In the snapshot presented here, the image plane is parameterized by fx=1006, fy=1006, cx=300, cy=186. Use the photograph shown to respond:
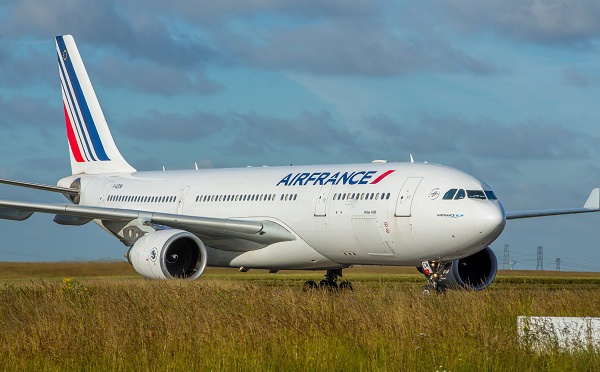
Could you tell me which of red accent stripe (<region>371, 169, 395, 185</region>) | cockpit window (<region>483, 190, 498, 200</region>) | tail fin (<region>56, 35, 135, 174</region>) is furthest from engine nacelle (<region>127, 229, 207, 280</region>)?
tail fin (<region>56, 35, 135, 174</region>)

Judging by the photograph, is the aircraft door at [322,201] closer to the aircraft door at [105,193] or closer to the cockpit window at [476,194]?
the cockpit window at [476,194]

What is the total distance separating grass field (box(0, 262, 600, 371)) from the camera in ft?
40.2

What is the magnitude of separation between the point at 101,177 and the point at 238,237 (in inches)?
406

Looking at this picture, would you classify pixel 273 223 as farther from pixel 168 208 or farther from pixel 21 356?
pixel 21 356

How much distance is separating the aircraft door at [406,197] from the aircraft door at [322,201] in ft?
8.47

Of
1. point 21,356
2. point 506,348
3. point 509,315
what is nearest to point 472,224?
point 509,315

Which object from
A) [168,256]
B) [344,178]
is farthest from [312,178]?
[168,256]

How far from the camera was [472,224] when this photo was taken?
74.1 feet

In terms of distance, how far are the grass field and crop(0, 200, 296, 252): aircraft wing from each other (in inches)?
270

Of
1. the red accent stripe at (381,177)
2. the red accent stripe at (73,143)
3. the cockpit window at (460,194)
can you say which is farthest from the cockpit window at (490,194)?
the red accent stripe at (73,143)

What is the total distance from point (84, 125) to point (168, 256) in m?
12.6

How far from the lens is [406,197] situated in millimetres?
23875

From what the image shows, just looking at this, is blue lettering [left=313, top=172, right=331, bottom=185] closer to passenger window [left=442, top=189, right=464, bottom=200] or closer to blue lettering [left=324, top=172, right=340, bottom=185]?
blue lettering [left=324, top=172, right=340, bottom=185]

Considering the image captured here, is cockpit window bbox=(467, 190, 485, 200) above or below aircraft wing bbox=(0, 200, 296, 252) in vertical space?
above
